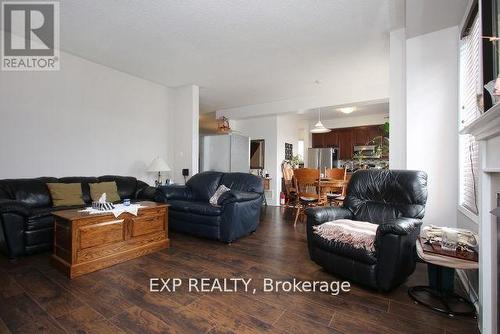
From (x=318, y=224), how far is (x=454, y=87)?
6.66 ft

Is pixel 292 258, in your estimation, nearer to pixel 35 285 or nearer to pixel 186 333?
pixel 186 333

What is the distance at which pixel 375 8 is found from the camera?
259cm

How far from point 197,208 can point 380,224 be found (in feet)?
7.37

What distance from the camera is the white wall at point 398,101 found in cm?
289

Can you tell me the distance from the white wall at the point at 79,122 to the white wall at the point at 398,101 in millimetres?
4215

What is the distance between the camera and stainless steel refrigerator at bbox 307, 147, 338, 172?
759cm

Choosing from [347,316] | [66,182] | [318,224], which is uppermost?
[66,182]

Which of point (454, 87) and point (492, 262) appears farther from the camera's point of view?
point (454, 87)

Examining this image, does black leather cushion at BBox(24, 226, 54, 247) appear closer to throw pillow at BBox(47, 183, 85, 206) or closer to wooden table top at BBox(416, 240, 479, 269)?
throw pillow at BBox(47, 183, 85, 206)

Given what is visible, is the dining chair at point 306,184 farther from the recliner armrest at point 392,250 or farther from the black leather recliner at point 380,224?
the recliner armrest at point 392,250

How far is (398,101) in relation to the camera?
9.59ft

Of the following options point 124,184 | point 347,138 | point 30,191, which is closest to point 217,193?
point 124,184

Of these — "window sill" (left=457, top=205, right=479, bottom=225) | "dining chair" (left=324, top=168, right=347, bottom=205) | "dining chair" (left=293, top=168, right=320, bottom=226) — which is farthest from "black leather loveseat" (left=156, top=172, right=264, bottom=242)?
"window sill" (left=457, top=205, right=479, bottom=225)

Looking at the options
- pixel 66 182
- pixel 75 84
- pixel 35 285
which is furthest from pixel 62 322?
pixel 75 84
